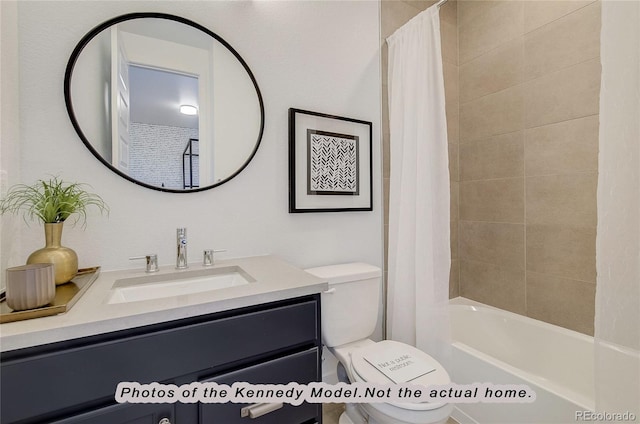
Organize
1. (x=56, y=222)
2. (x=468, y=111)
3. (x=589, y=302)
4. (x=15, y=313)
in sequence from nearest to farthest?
(x=15, y=313)
(x=56, y=222)
(x=589, y=302)
(x=468, y=111)

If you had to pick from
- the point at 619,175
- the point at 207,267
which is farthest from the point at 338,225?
the point at 619,175

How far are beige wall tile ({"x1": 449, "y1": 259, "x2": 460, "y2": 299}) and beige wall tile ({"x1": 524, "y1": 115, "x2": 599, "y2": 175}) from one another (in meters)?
0.85

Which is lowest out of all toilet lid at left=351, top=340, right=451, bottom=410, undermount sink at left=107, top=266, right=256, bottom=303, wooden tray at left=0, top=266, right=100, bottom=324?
toilet lid at left=351, top=340, right=451, bottom=410

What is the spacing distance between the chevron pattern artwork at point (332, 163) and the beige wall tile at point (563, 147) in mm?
1109

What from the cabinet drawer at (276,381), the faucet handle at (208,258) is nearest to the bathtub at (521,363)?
the cabinet drawer at (276,381)

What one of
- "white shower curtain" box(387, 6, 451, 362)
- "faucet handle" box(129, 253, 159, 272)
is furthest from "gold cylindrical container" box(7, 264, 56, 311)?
"white shower curtain" box(387, 6, 451, 362)

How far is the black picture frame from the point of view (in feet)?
5.20

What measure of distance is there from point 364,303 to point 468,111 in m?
1.70

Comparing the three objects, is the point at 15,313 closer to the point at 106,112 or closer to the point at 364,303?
the point at 106,112

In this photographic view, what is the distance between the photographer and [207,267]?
4.16ft

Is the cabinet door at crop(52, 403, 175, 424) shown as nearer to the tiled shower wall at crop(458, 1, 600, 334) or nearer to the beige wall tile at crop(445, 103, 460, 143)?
the tiled shower wall at crop(458, 1, 600, 334)

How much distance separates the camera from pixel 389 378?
1.14m

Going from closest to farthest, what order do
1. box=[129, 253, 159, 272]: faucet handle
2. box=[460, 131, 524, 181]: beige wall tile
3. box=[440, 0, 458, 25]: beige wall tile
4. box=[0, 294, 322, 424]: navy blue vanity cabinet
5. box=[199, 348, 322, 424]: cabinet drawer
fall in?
box=[0, 294, 322, 424]: navy blue vanity cabinet → box=[199, 348, 322, 424]: cabinet drawer → box=[129, 253, 159, 272]: faucet handle → box=[460, 131, 524, 181]: beige wall tile → box=[440, 0, 458, 25]: beige wall tile

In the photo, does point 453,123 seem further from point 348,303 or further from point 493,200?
point 348,303
